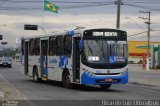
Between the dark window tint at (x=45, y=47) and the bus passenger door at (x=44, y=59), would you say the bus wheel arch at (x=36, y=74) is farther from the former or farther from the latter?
the dark window tint at (x=45, y=47)

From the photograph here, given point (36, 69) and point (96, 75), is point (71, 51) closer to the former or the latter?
point (96, 75)

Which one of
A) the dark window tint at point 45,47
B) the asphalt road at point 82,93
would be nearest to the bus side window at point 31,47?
the asphalt road at point 82,93

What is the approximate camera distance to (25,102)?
55.4ft

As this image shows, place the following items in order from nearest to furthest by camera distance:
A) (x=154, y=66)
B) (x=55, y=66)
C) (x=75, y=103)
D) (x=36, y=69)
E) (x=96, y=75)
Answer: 1. (x=75, y=103)
2. (x=96, y=75)
3. (x=55, y=66)
4. (x=36, y=69)
5. (x=154, y=66)

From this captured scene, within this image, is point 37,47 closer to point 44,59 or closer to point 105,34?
point 44,59

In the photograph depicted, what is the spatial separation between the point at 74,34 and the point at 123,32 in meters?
2.40

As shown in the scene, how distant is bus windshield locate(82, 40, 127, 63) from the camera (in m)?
22.3

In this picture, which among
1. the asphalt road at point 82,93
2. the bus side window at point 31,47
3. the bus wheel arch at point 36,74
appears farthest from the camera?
the bus side window at point 31,47

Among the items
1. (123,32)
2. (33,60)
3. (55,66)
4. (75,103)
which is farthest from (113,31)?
(33,60)

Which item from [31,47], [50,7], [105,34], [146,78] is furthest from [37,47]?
[50,7]

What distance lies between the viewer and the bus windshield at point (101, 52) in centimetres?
2231

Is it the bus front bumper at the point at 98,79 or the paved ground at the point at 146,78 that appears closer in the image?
the bus front bumper at the point at 98,79

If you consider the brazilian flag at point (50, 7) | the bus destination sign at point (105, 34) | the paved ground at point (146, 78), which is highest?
the brazilian flag at point (50, 7)

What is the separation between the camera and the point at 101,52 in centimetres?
2234
